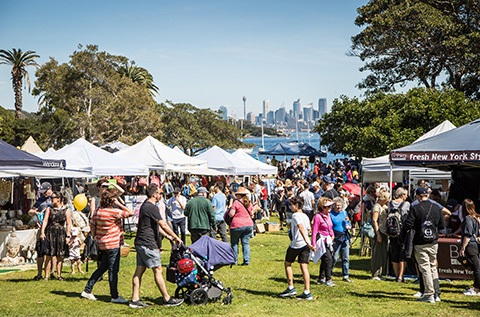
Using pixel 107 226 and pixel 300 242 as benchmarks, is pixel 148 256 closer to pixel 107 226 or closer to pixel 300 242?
pixel 107 226

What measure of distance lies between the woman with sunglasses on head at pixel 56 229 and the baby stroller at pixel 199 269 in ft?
9.07

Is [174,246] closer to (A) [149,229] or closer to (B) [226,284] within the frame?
(A) [149,229]

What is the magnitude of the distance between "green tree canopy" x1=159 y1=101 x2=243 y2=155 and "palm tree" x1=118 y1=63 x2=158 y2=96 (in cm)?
456

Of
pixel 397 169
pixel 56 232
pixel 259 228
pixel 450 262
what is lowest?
pixel 259 228

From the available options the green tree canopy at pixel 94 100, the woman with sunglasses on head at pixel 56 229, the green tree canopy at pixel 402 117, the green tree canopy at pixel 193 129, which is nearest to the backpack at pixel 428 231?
the woman with sunglasses on head at pixel 56 229

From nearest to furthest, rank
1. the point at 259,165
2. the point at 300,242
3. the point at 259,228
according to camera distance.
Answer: the point at 300,242, the point at 259,228, the point at 259,165

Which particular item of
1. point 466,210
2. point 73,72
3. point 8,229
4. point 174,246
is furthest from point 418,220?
point 73,72

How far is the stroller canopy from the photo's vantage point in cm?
937

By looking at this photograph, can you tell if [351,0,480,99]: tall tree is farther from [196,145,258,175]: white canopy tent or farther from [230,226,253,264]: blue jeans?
[230,226,253,264]: blue jeans

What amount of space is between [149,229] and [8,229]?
233 inches

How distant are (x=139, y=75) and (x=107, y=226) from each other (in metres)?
62.8

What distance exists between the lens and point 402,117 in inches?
1246

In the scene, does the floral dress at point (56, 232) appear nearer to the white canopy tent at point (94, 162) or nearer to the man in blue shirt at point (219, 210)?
the man in blue shirt at point (219, 210)

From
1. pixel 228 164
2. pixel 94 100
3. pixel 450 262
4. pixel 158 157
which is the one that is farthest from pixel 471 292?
pixel 94 100
